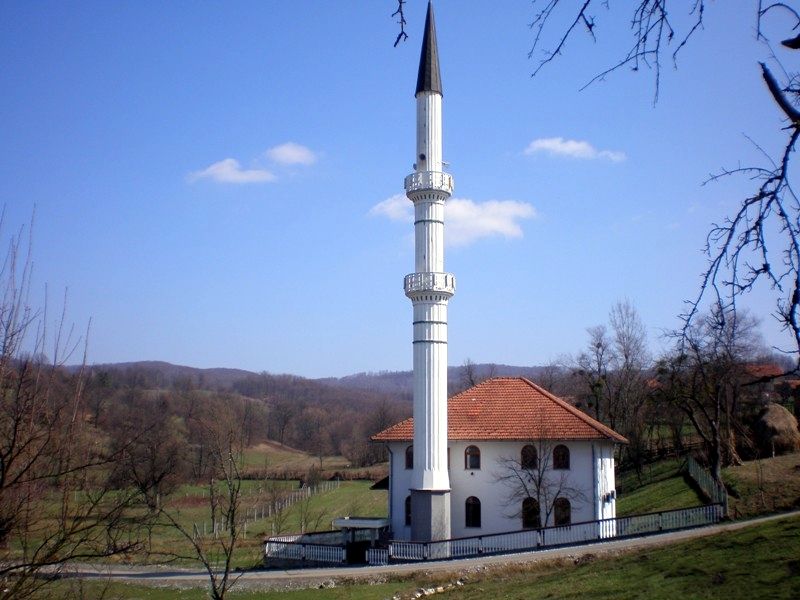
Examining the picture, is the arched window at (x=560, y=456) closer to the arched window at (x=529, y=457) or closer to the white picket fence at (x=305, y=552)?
the arched window at (x=529, y=457)

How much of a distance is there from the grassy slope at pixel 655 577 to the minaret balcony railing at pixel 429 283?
455 inches

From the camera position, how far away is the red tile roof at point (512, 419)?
32.1 m

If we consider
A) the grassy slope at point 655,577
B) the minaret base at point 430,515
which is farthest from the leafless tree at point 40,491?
the minaret base at point 430,515

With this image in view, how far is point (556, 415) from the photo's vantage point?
3344cm

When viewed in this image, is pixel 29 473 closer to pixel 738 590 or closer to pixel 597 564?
pixel 738 590

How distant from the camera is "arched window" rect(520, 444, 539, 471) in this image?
104 feet

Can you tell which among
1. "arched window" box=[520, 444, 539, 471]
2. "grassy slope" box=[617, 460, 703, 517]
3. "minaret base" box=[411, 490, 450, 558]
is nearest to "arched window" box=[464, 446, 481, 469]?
"arched window" box=[520, 444, 539, 471]

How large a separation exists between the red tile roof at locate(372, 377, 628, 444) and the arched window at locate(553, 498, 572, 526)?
8.56 ft

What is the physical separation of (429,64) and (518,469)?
18052mm

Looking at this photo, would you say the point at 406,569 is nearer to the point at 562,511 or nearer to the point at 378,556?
the point at 378,556

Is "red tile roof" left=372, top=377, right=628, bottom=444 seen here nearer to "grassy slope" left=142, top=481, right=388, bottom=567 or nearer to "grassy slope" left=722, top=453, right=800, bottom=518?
"grassy slope" left=722, top=453, right=800, bottom=518

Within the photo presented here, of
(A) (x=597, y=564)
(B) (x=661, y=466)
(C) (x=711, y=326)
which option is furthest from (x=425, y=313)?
(C) (x=711, y=326)

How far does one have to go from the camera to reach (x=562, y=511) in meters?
31.2

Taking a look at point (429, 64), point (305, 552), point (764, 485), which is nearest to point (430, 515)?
point (305, 552)
